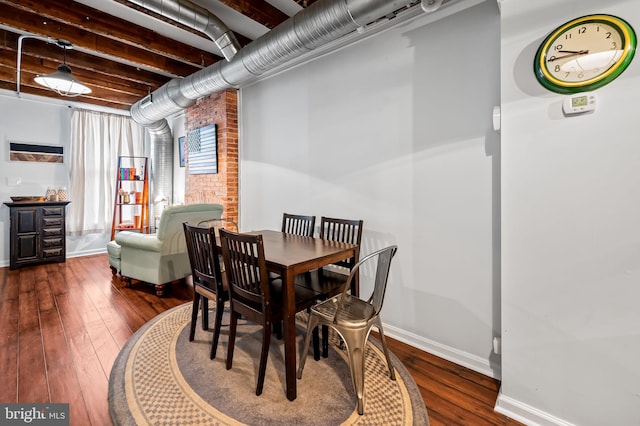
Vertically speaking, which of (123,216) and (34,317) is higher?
(123,216)

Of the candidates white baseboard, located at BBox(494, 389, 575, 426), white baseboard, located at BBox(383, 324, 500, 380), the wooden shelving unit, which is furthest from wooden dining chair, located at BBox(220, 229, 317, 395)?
the wooden shelving unit

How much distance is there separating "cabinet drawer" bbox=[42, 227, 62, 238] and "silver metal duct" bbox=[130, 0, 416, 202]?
2.63 m

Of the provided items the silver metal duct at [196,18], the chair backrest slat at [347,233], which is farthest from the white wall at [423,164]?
the silver metal duct at [196,18]

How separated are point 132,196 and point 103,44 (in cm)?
324

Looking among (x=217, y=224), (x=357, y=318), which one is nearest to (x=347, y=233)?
(x=357, y=318)

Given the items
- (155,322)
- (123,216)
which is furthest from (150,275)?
(123,216)

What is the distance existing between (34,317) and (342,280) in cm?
298

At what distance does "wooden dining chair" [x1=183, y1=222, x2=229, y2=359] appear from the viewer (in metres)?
2.05

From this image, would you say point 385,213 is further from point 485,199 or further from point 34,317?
point 34,317

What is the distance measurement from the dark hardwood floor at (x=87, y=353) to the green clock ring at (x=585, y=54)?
182 centimetres

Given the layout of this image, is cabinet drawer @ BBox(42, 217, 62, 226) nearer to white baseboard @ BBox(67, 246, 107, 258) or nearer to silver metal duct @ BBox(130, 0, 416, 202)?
white baseboard @ BBox(67, 246, 107, 258)

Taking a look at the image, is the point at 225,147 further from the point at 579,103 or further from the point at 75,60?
the point at 579,103

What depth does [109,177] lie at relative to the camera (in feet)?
18.6

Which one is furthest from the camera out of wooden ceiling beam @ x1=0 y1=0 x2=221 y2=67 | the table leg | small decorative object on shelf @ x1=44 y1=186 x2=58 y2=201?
small decorative object on shelf @ x1=44 y1=186 x2=58 y2=201
